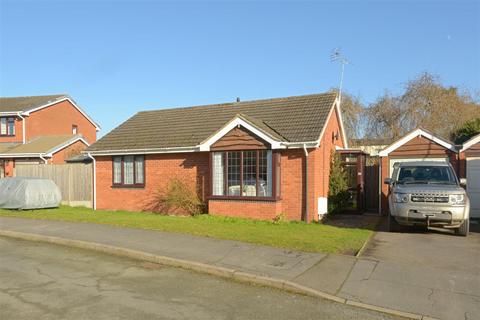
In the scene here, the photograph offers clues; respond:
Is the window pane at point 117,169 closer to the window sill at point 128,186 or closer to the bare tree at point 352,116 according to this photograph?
the window sill at point 128,186

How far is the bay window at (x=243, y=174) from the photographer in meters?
14.7

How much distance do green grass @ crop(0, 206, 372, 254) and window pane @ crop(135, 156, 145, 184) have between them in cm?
348

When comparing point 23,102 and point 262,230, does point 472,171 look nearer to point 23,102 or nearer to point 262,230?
point 262,230

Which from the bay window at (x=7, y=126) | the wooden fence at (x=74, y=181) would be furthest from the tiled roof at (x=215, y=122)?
the bay window at (x=7, y=126)

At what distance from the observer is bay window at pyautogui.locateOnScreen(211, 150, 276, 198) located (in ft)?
48.2

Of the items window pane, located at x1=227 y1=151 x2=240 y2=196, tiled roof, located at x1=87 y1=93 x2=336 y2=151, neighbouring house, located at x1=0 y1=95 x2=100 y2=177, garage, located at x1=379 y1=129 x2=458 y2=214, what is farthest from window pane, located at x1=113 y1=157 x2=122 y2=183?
garage, located at x1=379 y1=129 x2=458 y2=214

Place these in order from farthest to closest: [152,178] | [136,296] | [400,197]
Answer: [152,178], [400,197], [136,296]

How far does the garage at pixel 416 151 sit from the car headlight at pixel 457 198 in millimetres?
5506

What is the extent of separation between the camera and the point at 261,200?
14555 mm


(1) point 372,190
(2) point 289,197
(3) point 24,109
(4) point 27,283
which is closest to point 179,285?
(4) point 27,283

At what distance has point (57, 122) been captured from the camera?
37000 millimetres

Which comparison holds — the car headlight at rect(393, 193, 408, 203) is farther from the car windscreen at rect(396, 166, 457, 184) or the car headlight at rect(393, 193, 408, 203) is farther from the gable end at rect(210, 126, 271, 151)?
the gable end at rect(210, 126, 271, 151)

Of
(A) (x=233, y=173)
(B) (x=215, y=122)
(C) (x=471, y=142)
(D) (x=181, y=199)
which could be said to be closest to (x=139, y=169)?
(D) (x=181, y=199)

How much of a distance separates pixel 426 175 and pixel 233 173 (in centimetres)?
629
